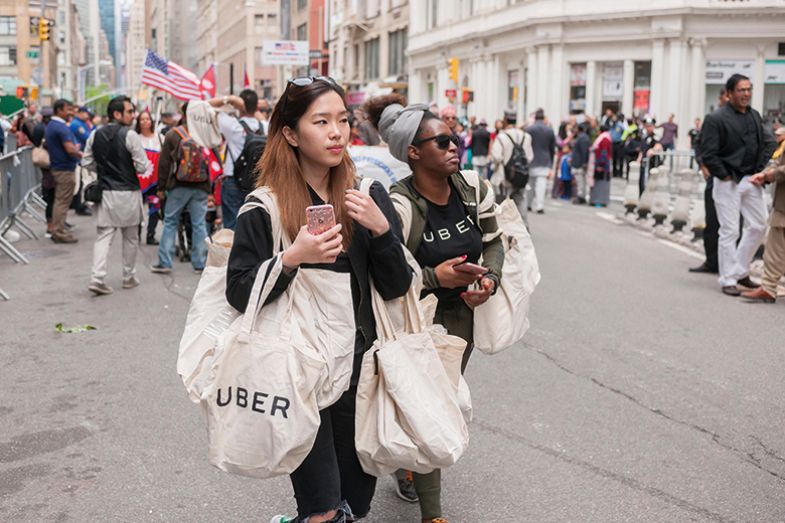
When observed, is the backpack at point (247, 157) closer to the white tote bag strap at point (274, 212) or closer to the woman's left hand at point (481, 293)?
the woman's left hand at point (481, 293)

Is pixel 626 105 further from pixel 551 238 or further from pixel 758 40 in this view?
pixel 551 238

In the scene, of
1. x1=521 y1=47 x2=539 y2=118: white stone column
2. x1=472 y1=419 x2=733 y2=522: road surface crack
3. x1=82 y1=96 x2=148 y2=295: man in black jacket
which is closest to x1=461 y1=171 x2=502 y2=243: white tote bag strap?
x1=472 y1=419 x2=733 y2=522: road surface crack

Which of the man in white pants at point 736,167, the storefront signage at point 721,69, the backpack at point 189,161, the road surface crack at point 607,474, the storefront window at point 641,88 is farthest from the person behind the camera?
the storefront window at point 641,88

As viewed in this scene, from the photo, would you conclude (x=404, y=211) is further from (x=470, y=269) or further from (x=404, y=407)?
(x=404, y=407)

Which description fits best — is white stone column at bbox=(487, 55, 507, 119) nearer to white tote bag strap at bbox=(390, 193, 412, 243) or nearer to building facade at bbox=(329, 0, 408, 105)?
building facade at bbox=(329, 0, 408, 105)

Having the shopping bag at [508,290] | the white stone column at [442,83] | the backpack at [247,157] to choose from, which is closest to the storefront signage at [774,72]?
the white stone column at [442,83]

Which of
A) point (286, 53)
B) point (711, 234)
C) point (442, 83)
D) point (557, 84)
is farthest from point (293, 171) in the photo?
Result: point (442, 83)

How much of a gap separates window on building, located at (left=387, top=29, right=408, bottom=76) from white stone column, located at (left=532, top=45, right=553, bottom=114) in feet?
56.8

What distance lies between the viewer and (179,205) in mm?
11172

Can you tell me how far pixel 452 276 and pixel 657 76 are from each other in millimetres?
37797

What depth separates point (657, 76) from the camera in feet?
130

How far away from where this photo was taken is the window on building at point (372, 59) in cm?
6425

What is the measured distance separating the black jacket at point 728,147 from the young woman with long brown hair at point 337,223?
7.65 metres

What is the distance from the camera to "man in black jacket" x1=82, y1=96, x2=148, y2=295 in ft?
32.9
